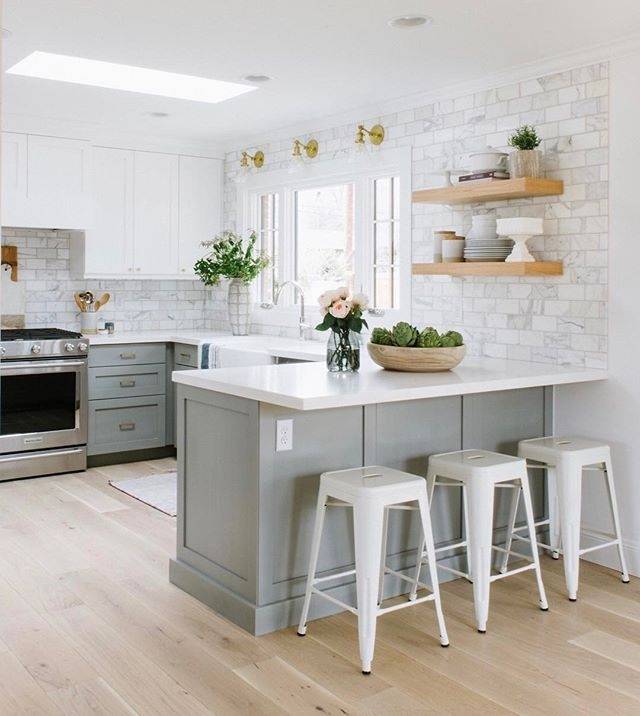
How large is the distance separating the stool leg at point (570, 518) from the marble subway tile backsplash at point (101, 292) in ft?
12.6

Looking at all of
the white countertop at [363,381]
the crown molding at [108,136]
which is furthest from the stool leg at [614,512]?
the crown molding at [108,136]

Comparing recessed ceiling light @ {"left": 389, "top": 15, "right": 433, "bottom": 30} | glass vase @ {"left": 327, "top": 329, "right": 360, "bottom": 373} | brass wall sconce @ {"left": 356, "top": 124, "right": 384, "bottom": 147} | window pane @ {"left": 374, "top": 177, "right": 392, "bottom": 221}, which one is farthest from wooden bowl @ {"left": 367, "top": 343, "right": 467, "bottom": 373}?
brass wall sconce @ {"left": 356, "top": 124, "right": 384, "bottom": 147}

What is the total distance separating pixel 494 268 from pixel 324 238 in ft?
6.50

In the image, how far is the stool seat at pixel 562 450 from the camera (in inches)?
143

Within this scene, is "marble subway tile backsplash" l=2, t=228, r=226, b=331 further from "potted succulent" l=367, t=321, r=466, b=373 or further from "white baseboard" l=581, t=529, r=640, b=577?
"white baseboard" l=581, t=529, r=640, b=577

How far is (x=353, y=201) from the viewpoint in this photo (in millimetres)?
5621

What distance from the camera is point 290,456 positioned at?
3.24 m

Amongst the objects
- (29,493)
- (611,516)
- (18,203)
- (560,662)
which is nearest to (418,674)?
(560,662)

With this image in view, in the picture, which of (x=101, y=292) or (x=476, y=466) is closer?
(x=476, y=466)

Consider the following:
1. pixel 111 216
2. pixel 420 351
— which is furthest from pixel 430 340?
pixel 111 216

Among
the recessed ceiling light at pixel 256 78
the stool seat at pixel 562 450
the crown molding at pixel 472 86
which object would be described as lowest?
the stool seat at pixel 562 450

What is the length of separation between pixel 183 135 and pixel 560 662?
476cm

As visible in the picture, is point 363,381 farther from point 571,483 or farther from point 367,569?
point 571,483

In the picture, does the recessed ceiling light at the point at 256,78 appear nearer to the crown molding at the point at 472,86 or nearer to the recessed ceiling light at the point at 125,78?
the recessed ceiling light at the point at 125,78
